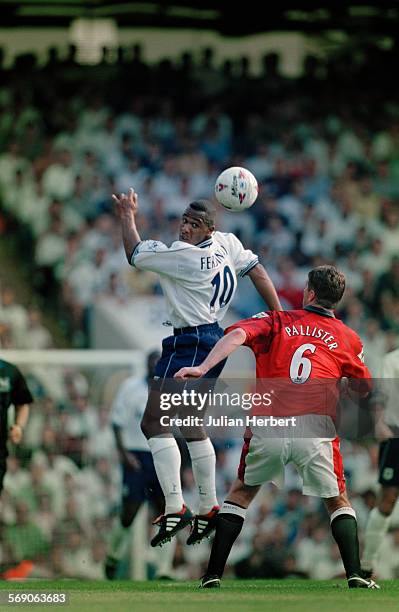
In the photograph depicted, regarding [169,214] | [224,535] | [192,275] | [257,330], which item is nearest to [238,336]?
[257,330]

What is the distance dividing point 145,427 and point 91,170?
8.70 metres

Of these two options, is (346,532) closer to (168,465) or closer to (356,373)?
(356,373)

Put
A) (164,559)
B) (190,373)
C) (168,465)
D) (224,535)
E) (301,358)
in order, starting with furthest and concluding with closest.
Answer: (164,559), (168,465), (224,535), (301,358), (190,373)

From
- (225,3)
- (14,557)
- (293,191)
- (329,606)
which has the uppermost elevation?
(225,3)

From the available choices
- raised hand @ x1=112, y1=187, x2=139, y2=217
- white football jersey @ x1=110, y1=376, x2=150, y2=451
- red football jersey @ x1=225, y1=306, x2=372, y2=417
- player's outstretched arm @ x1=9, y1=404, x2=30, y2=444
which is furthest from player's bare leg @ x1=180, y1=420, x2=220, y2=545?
white football jersey @ x1=110, y1=376, x2=150, y2=451

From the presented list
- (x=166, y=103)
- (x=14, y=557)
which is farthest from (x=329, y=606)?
(x=166, y=103)

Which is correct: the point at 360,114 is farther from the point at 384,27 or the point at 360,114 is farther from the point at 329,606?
the point at 329,606

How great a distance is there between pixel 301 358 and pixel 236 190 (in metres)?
1.36

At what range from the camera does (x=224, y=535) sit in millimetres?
8430

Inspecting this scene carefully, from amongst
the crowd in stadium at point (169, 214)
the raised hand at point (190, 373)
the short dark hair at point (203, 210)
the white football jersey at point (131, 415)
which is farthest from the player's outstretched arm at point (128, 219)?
the crowd in stadium at point (169, 214)

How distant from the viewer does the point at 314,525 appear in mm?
14781

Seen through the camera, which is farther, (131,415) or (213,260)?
(131,415)

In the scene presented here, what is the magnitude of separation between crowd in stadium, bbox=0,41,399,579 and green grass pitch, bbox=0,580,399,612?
4.51 metres

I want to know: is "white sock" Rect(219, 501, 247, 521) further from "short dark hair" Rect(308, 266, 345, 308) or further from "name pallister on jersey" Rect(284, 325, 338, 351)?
"short dark hair" Rect(308, 266, 345, 308)
